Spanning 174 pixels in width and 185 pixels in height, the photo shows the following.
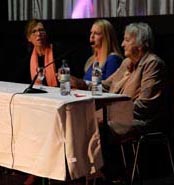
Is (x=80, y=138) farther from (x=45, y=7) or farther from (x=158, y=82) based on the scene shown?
(x=45, y=7)

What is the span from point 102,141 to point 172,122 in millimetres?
976

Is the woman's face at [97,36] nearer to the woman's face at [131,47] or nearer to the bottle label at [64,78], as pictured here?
the woman's face at [131,47]

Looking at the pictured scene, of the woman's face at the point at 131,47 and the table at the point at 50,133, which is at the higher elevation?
the woman's face at the point at 131,47

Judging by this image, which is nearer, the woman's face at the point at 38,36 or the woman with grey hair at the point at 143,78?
the woman with grey hair at the point at 143,78

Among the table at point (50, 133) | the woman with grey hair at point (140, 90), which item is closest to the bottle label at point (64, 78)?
the table at point (50, 133)

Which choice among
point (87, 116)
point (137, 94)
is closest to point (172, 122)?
point (137, 94)

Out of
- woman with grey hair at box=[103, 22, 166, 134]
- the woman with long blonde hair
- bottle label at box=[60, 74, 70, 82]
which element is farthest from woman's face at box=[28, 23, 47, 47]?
bottle label at box=[60, 74, 70, 82]

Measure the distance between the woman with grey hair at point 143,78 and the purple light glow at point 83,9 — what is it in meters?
1.43

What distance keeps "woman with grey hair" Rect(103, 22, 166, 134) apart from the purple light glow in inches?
56.4

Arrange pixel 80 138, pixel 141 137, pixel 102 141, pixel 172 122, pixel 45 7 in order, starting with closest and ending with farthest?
pixel 80 138
pixel 102 141
pixel 141 137
pixel 172 122
pixel 45 7

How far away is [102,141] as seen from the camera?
3221mm

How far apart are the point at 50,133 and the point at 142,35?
3.78 ft

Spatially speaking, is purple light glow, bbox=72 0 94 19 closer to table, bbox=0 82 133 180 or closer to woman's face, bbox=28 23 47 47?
woman's face, bbox=28 23 47 47

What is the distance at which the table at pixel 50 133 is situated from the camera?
9.45 ft
